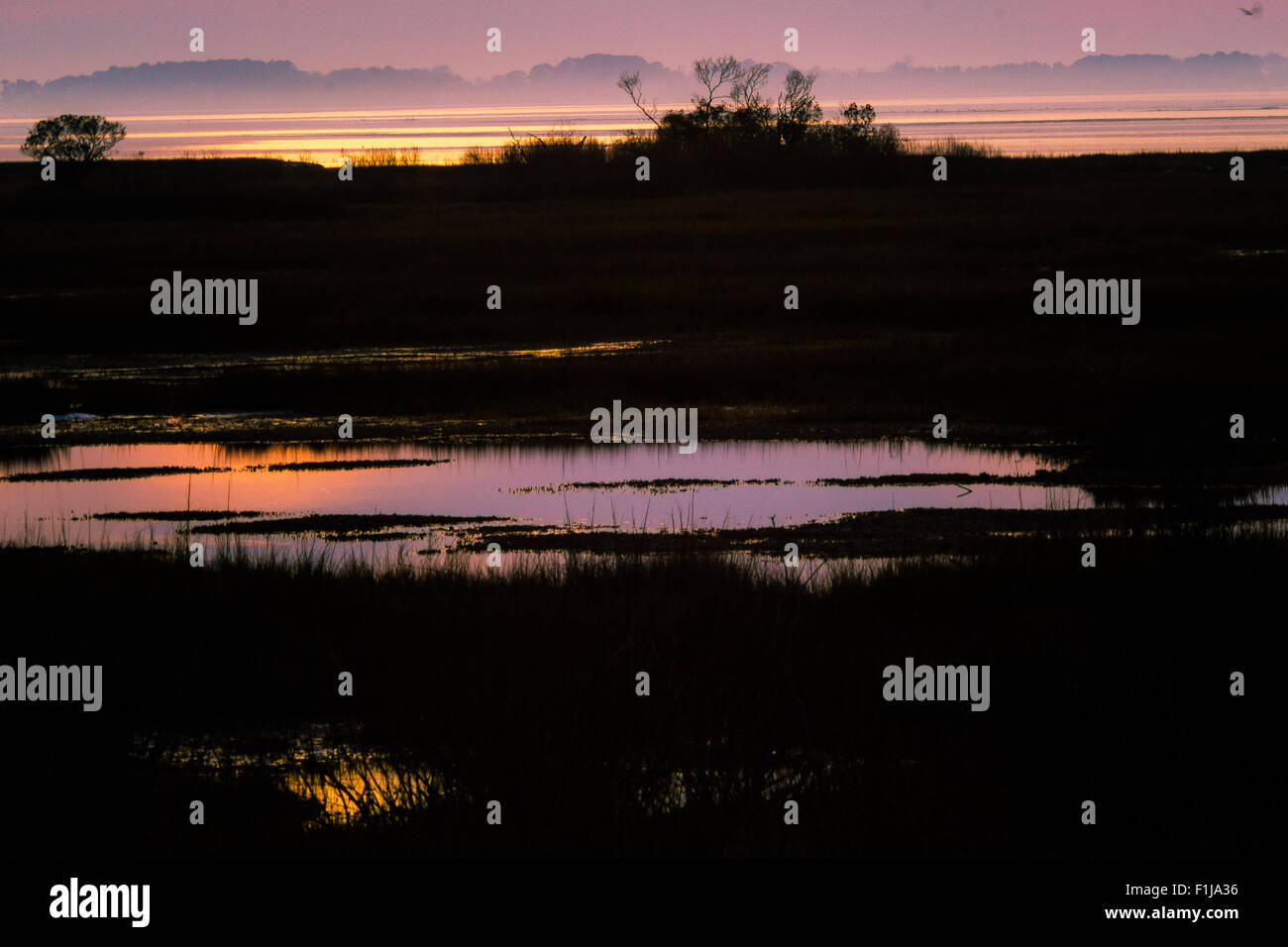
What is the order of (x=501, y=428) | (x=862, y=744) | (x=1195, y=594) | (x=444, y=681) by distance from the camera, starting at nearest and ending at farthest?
1. (x=862, y=744)
2. (x=444, y=681)
3. (x=1195, y=594)
4. (x=501, y=428)

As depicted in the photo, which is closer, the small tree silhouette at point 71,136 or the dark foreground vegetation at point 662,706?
the dark foreground vegetation at point 662,706

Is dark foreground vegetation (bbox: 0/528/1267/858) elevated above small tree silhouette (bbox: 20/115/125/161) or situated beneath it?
situated beneath

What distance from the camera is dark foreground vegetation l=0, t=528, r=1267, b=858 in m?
6.14

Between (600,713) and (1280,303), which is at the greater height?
(1280,303)

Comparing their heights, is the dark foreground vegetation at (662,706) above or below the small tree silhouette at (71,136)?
below

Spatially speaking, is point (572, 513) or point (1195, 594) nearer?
point (1195, 594)

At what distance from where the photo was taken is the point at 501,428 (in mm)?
19438

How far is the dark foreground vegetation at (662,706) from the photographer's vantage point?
614 cm

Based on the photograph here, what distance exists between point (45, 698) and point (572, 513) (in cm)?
662

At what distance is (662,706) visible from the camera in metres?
7.25

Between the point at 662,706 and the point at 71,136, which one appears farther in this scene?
the point at 71,136

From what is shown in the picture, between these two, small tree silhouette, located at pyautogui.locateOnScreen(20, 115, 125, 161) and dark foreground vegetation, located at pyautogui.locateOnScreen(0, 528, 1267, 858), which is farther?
small tree silhouette, located at pyautogui.locateOnScreen(20, 115, 125, 161)

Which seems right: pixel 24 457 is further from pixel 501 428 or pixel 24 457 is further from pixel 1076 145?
pixel 1076 145
